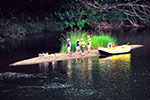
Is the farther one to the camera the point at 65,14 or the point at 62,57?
the point at 65,14

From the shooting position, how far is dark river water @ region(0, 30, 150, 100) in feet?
71.4

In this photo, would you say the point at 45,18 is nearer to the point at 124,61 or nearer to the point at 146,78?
the point at 124,61

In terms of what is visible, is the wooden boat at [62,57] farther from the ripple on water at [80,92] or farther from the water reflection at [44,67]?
the ripple on water at [80,92]

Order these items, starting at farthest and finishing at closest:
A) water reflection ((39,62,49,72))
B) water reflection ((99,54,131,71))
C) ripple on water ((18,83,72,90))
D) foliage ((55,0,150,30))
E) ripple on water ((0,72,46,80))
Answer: foliage ((55,0,150,30)) → water reflection ((39,62,49,72)) → water reflection ((99,54,131,71)) → ripple on water ((0,72,46,80)) → ripple on water ((18,83,72,90))

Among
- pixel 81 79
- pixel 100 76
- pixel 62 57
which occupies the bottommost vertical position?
pixel 81 79

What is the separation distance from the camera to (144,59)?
104ft

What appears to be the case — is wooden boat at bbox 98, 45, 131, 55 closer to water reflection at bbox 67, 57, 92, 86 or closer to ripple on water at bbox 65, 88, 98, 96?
water reflection at bbox 67, 57, 92, 86

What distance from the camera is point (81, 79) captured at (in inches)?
988

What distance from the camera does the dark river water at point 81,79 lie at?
21.8 m

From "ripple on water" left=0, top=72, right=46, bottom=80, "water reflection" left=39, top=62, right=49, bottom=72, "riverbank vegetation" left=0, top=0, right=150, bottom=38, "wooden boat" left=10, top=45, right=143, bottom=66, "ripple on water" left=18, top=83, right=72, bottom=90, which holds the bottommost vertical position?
"ripple on water" left=18, top=83, right=72, bottom=90

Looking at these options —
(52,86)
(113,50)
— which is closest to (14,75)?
(52,86)

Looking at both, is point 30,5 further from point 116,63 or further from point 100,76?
point 100,76

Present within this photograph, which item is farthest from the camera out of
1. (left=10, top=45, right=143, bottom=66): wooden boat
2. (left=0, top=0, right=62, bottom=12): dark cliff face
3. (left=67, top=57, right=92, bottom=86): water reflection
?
(left=0, top=0, right=62, bottom=12): dark cliff face

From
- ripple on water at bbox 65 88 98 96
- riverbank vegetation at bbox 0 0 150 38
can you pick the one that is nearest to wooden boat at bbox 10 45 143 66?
ripple on water at bbox 65 88 98 96
